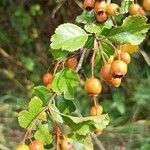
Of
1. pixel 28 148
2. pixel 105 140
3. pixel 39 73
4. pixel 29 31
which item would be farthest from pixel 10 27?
pixel 28 148

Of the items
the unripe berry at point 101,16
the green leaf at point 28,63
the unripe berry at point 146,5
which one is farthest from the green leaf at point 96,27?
the green leaf at point 28,63

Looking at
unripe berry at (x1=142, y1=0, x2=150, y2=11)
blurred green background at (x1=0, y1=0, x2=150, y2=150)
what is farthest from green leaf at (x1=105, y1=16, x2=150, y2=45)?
blurred green background at (x1=0, y1=0, x2=150, y2=150)

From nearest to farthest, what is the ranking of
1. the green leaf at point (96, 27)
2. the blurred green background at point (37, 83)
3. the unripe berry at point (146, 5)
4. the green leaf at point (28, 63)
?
the green leaf at point (96, 27), the unripe berry at point (146, 5), the blurred green background at point (37, 83), the green leaf at point (28, 63)

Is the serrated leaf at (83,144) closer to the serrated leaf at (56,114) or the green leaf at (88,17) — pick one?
the serrated leaf at (56,114)

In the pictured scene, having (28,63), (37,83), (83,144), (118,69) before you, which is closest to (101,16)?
(118,69)

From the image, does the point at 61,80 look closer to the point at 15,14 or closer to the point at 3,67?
the point at 15,14

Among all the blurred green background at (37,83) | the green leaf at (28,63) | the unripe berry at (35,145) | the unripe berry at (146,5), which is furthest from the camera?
the green leaf at (28,63)

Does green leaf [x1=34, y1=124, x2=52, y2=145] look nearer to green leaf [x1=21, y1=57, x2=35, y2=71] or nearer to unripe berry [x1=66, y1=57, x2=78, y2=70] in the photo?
unripe berry [x1=66, y1=57, x2=78, y2=70]
